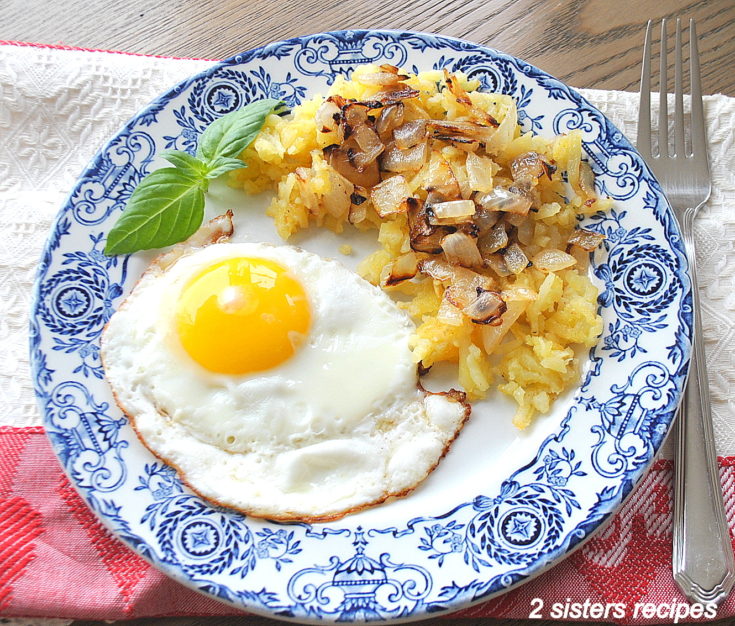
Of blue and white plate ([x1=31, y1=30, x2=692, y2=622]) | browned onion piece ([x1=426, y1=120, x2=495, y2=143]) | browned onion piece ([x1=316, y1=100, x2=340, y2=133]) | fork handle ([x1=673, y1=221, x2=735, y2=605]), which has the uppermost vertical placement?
browned onion piece ([x1=316, y1=100, x2=340, y2=133])

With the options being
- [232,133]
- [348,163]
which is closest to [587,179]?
[348,163]

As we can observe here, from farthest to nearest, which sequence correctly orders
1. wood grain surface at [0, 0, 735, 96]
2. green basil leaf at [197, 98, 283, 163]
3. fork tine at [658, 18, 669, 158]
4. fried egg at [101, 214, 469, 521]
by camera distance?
wood grain surface at [0, 0, 735, 96] < fork tine at [658, 18, 669, 158] < green basil leaf at [197, 98, 283, 163] < fried egg at [101, 214, 469, 521]

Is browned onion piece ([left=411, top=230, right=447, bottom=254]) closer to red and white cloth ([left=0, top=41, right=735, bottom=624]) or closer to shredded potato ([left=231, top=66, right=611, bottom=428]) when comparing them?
shredded potato ([left=231, top=66, right=611, bottom=428])

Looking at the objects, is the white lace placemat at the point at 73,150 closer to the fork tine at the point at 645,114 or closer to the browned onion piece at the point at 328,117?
the fork tine at the point at 645,114

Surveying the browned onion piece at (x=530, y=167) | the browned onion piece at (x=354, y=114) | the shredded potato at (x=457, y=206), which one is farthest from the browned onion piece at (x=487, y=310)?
the browned onion piece at (x=354, y=114)

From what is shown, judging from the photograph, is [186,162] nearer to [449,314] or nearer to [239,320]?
[239,320]

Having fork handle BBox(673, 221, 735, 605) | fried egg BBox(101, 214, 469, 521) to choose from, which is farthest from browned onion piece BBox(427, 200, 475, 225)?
fork handle BBox(673, 221, 735, 605)
